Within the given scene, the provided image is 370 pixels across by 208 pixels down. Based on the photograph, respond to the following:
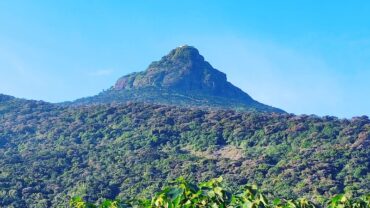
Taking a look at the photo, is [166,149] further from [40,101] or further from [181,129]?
[40,101]

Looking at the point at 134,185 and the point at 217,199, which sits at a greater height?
the point at 217,199

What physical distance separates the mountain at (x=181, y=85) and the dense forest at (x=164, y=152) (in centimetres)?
A: 2895

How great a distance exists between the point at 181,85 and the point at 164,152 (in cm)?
5840

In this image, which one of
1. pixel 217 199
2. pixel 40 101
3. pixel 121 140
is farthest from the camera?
pixel 40 101

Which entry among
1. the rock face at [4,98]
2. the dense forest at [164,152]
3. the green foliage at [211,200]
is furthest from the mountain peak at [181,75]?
the green foliage at [211,200]

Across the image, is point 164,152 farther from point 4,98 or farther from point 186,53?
point 186,53

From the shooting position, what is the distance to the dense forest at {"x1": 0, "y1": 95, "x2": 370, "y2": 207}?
50750 mm

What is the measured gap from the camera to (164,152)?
66.0 metres

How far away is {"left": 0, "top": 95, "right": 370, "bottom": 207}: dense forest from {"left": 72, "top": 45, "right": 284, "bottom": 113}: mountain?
95.0ft

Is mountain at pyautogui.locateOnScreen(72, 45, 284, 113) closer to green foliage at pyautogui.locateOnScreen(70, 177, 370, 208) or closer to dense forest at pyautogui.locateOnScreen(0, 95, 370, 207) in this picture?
dense forest at pyautogui.locateOnScreen(0, 95, 370, 207)

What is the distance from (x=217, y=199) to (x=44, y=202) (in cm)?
4311

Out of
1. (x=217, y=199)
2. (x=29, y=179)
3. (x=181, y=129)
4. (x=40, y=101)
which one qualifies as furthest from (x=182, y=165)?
(x=217, y=199)

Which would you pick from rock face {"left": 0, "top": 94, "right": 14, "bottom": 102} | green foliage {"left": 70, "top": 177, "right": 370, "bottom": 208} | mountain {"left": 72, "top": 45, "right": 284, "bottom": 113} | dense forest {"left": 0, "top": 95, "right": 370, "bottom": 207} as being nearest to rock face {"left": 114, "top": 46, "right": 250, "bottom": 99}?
mountain {"left": 72, "top": 45, "right": 284, "bottom": 113}

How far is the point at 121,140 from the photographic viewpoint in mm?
72875
